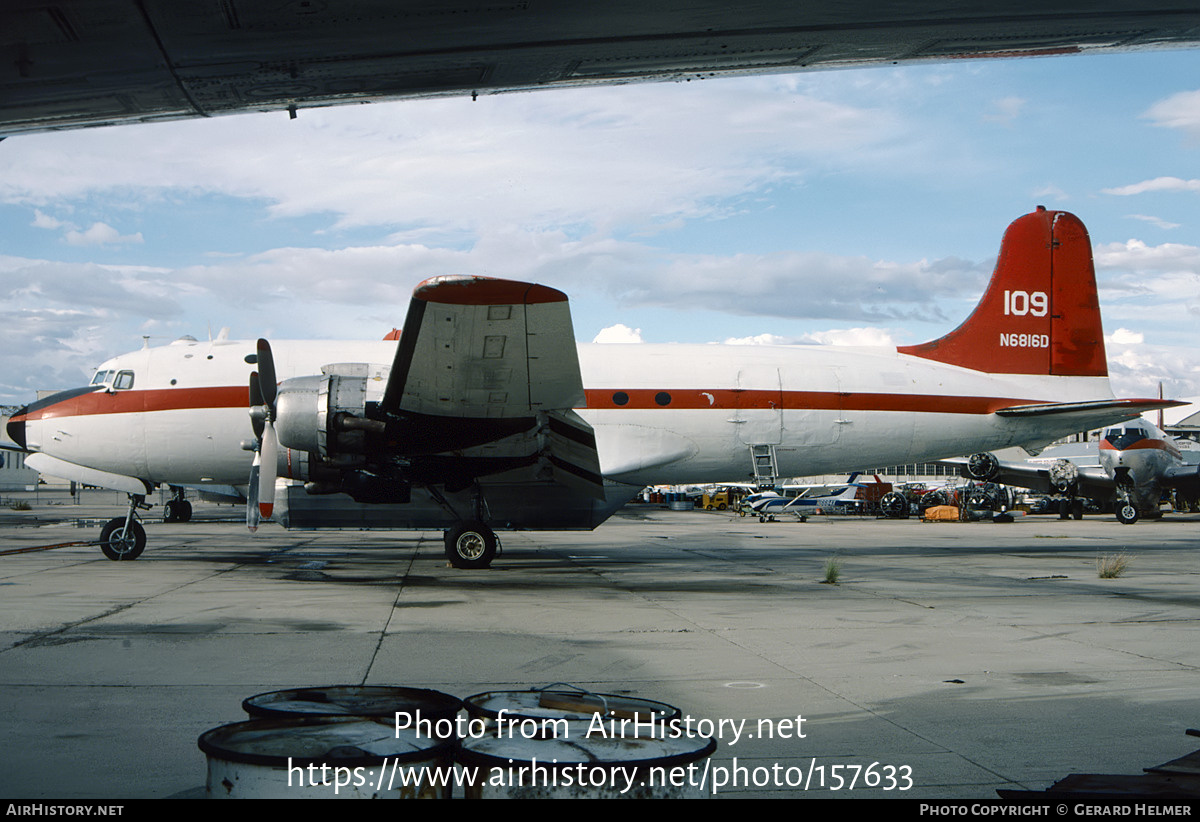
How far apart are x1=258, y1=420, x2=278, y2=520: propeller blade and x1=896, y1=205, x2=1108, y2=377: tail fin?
12.1 meters

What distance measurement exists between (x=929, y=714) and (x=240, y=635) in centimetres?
605

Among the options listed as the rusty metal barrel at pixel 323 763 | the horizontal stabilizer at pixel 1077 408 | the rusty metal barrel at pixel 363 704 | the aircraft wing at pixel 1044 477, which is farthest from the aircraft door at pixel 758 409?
the aircraft wing at pixel 1044 477

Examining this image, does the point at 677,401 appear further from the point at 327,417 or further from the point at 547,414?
the point at 327,417

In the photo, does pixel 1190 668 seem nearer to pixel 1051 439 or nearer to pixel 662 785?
pixel 662 785

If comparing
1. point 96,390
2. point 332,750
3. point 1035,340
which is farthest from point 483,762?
point 1035,340

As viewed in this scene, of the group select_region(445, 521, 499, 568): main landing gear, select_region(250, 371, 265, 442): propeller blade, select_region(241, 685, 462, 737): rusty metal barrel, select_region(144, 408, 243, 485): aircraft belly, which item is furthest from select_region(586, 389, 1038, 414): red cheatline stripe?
select_region(241, 685, 462, 737): rusty metal barrel

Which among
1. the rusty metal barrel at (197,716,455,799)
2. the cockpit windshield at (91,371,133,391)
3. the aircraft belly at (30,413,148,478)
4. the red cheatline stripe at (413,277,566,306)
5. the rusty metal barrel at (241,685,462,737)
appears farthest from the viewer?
the cockpit windshield at (91,371,133,391)

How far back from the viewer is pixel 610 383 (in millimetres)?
15938

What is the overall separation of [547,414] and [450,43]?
887 centimetres

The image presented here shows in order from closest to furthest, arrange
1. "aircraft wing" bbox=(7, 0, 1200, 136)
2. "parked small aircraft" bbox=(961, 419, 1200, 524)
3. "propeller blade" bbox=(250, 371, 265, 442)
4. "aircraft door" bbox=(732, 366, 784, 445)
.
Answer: "aircraft wing" bbox=(7, 0, 1200, 136) → "propeller blade" bbox=(250, 371, 265, 442) → "aircraft door" bbox=(732, 366, 784, 445) → "parked small aircraft" bbox=(961, 419, 1200, 524)

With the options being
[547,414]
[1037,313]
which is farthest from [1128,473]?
[547,414]

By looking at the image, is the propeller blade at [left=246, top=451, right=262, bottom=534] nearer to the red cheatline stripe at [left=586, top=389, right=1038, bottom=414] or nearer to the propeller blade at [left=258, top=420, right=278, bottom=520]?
the propeller blade at [left=258, top=420, right=278, bottom=520]

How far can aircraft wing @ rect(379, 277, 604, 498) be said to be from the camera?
32.7ft

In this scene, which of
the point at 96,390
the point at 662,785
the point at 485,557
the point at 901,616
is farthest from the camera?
the point at 96,390
